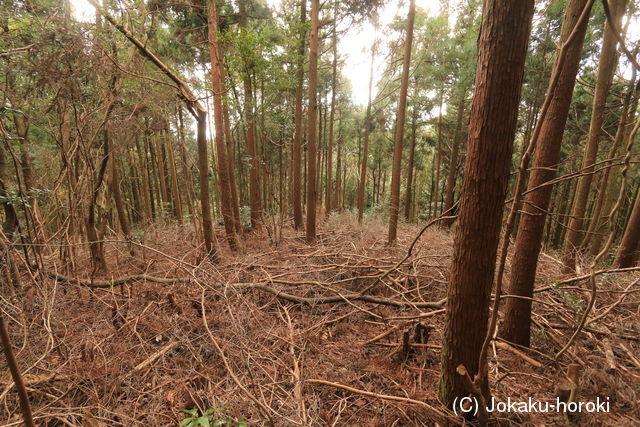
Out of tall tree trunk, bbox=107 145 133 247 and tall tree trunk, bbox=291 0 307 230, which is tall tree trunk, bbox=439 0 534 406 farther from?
tall tree trunk, bbox=107 145 133 247

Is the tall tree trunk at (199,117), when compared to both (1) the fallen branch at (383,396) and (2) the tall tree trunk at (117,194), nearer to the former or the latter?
(2) the tall tree trunk at (117,194)

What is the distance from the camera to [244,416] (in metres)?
2.36

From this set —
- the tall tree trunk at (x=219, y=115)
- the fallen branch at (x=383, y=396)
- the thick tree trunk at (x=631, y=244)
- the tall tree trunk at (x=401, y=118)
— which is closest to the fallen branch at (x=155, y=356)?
the fallen branch at (x=383, y=396)

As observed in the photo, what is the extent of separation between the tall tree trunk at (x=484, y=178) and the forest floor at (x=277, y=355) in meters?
0.65

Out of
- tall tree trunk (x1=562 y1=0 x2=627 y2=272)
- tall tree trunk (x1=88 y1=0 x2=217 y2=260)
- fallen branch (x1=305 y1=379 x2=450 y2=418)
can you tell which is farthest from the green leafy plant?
tall tree trunk (x1=562 y1=0 x2=627 y2=272)

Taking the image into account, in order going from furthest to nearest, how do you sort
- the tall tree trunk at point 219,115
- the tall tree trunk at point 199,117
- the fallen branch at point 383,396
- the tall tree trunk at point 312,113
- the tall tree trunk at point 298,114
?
the tall tree trunk at point 298,114 → the tall tree trunk at point 312,113 → the tall tree trunk at point 219,115 → the tall tree trunk at point 199,117 → the fallen branch at point 383,396

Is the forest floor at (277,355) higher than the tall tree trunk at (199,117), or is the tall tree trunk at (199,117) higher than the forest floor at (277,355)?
the tall tree trunk at (199,117)

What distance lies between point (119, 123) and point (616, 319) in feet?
26.0

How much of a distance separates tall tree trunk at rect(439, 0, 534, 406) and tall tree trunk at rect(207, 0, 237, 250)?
15.8ft

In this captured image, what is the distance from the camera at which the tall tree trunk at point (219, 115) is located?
18.9 ft

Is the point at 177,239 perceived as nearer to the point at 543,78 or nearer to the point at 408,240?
the point at 408,240

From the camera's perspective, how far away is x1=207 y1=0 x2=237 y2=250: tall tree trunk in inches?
227

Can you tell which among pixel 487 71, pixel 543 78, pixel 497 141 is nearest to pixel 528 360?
pixel 497 141

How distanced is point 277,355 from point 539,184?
11.2 feet
